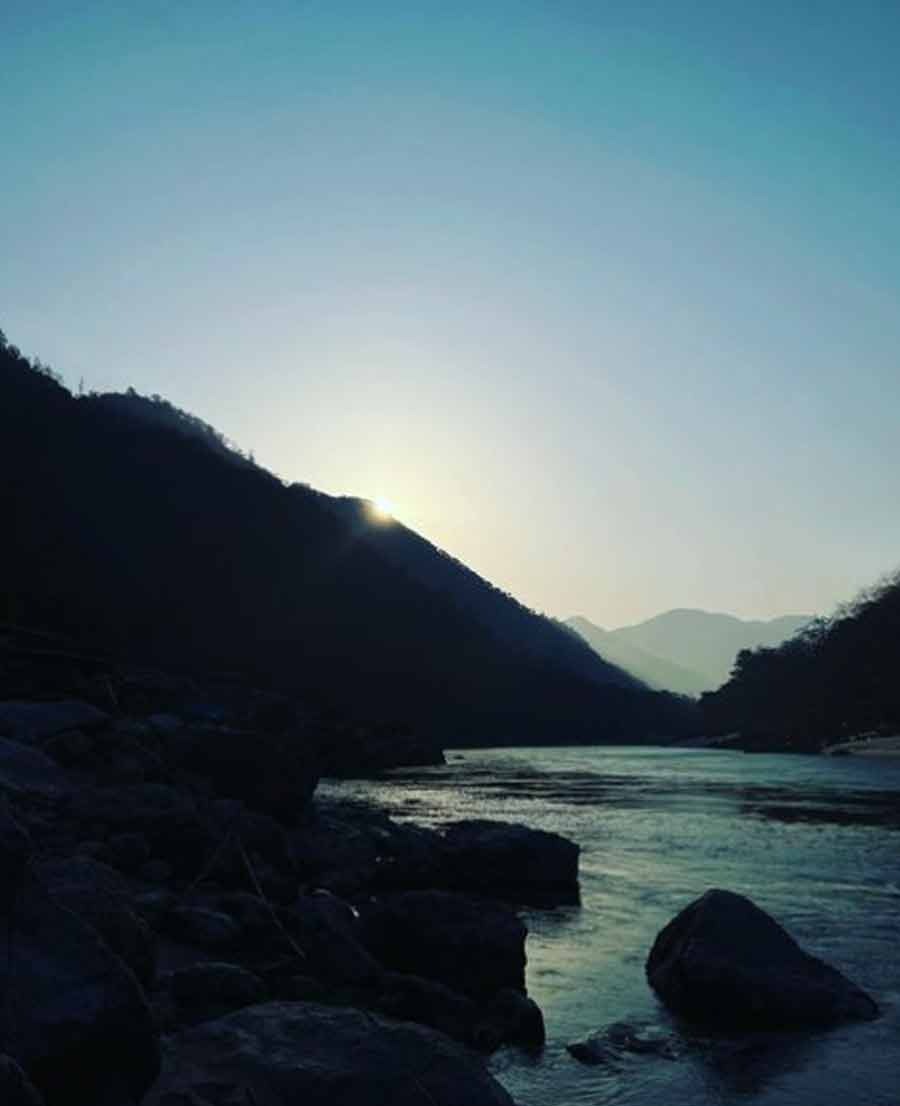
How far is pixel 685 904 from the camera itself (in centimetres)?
1852

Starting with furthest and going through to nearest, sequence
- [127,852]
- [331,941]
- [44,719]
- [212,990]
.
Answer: [44,719]
[127,852]
[331,941]
[212,990]

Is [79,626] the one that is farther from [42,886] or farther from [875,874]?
[42,886]

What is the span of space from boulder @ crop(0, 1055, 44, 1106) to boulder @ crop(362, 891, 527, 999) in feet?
26.4

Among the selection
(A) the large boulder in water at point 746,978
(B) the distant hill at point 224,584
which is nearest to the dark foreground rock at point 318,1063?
(A) the large boulder in water at point 746,978

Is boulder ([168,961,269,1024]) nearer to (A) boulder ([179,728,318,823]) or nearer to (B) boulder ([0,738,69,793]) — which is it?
(B) boulder ([0,738,69,793])

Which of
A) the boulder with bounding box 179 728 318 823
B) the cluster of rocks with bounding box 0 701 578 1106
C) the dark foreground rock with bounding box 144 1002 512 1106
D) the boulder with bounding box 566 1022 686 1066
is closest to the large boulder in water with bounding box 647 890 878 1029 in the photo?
the boulder with bounding box 566 1022 686 1066

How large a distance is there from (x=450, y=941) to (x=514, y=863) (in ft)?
27.3

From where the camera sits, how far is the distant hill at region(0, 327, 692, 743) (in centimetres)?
8900

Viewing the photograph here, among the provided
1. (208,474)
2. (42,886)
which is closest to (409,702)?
(208,474)

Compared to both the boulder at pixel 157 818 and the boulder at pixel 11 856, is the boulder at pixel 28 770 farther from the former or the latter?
the boulder at pixel 11 856

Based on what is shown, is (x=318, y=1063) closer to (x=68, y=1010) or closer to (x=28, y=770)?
(x=68, y=1010)

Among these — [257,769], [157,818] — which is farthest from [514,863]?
[257,769]

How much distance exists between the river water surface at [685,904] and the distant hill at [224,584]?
1504 inches

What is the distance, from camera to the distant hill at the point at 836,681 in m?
127
